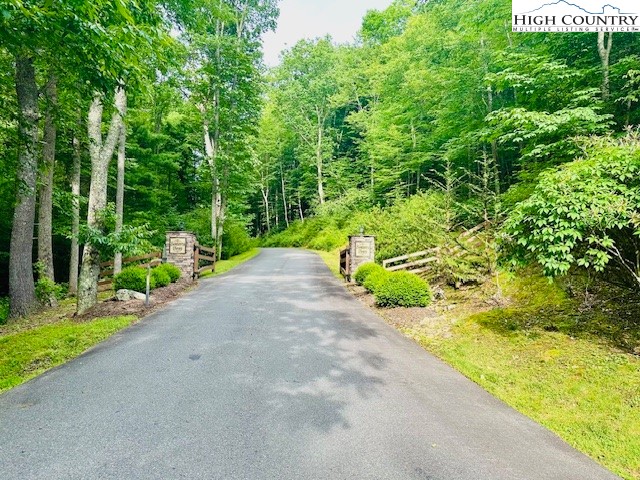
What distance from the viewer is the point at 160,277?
9.12 m

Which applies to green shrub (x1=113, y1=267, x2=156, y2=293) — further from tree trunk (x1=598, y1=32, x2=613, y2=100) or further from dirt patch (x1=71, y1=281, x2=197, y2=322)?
tree trunk (x1=598, y1=32, x2=613, y2=100)

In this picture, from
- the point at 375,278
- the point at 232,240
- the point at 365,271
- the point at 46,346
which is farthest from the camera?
the point at 232,240

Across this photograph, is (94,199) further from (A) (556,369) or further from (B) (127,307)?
(A) (556,369)

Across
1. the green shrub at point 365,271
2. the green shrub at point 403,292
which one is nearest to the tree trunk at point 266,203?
the green shrub at point 365,271

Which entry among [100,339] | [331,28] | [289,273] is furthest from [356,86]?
[100,339]

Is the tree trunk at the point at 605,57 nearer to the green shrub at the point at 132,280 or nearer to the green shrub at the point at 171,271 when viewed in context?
the green shrub at the point at 132,280

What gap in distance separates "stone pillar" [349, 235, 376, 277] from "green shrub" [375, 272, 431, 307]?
3.33 m

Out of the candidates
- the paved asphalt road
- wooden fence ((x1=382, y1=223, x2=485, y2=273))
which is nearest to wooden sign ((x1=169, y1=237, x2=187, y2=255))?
the paved asphalt road

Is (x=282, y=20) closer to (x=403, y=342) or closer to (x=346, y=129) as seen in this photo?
(x=346, y=129)

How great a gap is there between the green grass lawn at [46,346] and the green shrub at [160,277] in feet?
8.70

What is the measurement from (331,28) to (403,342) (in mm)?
35170

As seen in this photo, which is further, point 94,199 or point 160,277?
point 160,277

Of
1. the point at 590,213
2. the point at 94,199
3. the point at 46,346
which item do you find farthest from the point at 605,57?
the point at 46,346

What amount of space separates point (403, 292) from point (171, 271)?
21.3ft
